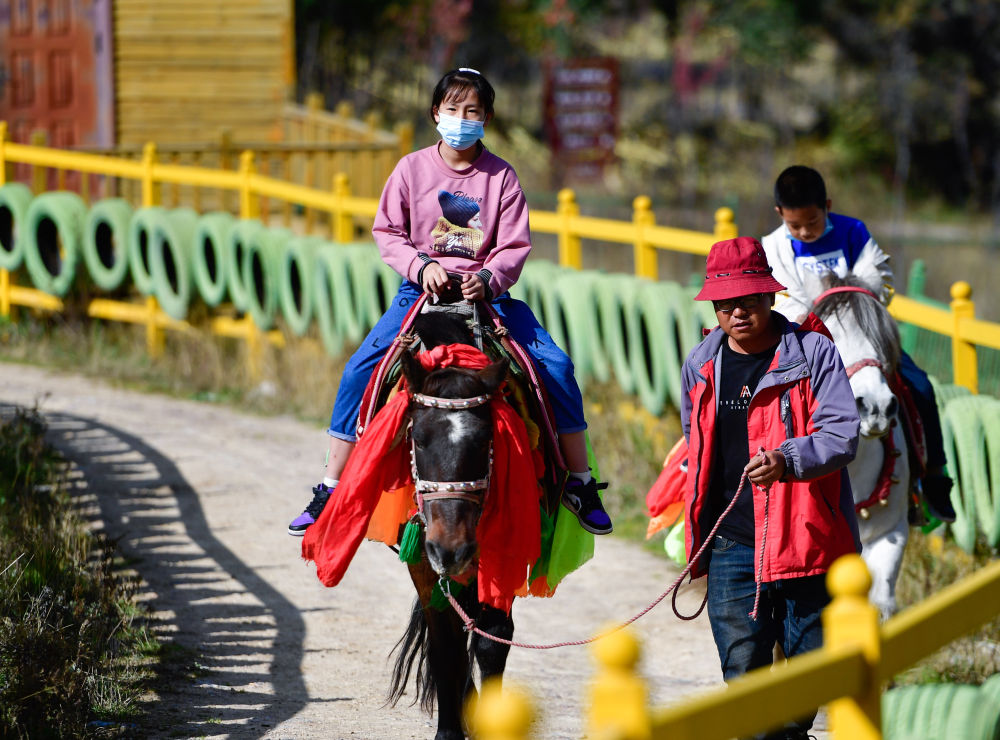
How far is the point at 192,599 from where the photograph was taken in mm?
6414

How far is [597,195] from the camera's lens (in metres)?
25.6

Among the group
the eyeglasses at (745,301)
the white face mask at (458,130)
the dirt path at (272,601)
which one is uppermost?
the white face mask at (458,130)

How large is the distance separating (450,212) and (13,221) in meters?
9.04

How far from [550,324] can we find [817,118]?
2170 cm

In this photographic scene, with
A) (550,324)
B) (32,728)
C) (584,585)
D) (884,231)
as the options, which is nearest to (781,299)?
(584,585)

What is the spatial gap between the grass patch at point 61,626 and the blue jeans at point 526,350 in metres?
1.34

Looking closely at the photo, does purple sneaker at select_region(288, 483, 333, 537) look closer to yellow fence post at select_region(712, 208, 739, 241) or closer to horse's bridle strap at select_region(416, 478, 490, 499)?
horse's bridle strap at select_region(416, 478, 490, 499)

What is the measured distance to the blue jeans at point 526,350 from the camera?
468 centimetres

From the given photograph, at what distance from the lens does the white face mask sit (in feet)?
15.4

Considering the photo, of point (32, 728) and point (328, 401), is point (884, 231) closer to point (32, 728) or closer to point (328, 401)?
point (328, 401)

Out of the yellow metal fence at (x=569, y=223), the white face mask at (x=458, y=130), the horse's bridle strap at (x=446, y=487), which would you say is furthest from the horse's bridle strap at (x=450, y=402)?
the yellow metal fence at (x=569, y=223)

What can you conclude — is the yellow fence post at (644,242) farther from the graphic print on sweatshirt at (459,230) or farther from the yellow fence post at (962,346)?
the graphic print on sweatshirt at (459,230)

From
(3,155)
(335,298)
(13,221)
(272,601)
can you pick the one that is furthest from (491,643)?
(3,155)

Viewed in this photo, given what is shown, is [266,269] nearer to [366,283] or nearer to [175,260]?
[175,260]
